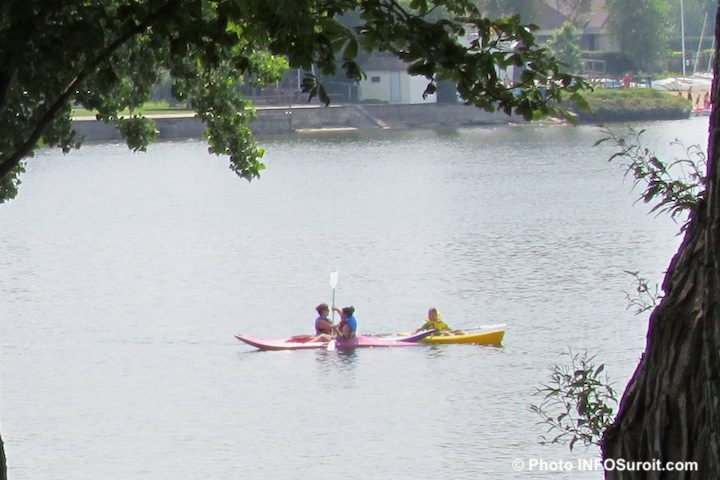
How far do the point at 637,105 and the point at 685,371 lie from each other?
86793 mm

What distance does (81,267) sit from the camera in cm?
3919

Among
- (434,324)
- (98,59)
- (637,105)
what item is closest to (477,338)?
(434,324)

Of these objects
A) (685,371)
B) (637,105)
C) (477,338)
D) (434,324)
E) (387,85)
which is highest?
(685,371)

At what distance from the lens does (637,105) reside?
3482 inches

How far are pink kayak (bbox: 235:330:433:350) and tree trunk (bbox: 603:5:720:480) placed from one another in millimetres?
22439

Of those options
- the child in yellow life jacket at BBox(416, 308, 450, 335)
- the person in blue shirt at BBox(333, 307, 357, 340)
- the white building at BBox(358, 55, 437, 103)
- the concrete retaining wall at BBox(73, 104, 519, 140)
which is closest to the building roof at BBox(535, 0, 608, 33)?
the white building at BBox(358, 55, 437, 103)

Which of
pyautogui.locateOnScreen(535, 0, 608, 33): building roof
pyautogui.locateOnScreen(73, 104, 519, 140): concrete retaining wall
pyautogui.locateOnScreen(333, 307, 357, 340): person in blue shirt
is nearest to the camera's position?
pyautogui.locateOnScreen(333, 307, 357, 340): person in blue shirt

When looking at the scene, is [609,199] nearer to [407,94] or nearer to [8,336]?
[8,336]

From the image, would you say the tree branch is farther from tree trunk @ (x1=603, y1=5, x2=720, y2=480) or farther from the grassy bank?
the grassy bank

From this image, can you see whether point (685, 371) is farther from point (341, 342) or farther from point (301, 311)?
point (301, 311)

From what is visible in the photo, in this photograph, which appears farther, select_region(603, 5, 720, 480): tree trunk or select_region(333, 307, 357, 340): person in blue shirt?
select_region(333, 307, 357, 340): person in blue shirt

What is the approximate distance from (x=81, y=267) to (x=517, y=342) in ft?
52.2

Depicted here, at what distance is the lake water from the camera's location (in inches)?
784

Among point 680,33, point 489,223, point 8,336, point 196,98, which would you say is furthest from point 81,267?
point 680,33
